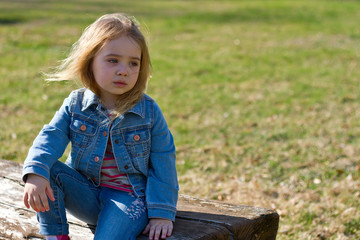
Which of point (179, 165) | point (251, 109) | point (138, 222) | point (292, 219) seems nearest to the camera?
point (138, 222)

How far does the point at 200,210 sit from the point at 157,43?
9744 mm

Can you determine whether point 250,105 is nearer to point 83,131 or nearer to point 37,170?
point 83,131

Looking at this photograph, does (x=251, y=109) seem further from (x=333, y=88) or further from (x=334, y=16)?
(x=334, y=16)

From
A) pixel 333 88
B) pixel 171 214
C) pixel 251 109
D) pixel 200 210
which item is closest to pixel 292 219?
pixel 200 210

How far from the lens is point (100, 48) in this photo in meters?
2.74

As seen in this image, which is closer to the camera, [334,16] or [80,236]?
[80,236]

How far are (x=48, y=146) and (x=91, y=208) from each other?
42 cm

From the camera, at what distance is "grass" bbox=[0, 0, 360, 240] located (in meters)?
4.76

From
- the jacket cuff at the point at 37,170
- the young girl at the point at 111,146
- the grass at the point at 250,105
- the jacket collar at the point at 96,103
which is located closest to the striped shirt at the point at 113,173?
the young girl at the point at 111,146

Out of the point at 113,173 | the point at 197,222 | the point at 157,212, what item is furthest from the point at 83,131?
the point at 197,222

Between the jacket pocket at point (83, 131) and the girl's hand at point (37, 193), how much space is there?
34cm

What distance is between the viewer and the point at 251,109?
23.9 ft

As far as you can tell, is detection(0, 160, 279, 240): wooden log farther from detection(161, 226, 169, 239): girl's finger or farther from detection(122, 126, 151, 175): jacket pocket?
detection(122, 126, 151, 175): jacket pocket

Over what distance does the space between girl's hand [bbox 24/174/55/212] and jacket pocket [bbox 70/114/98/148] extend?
34 centimetres
